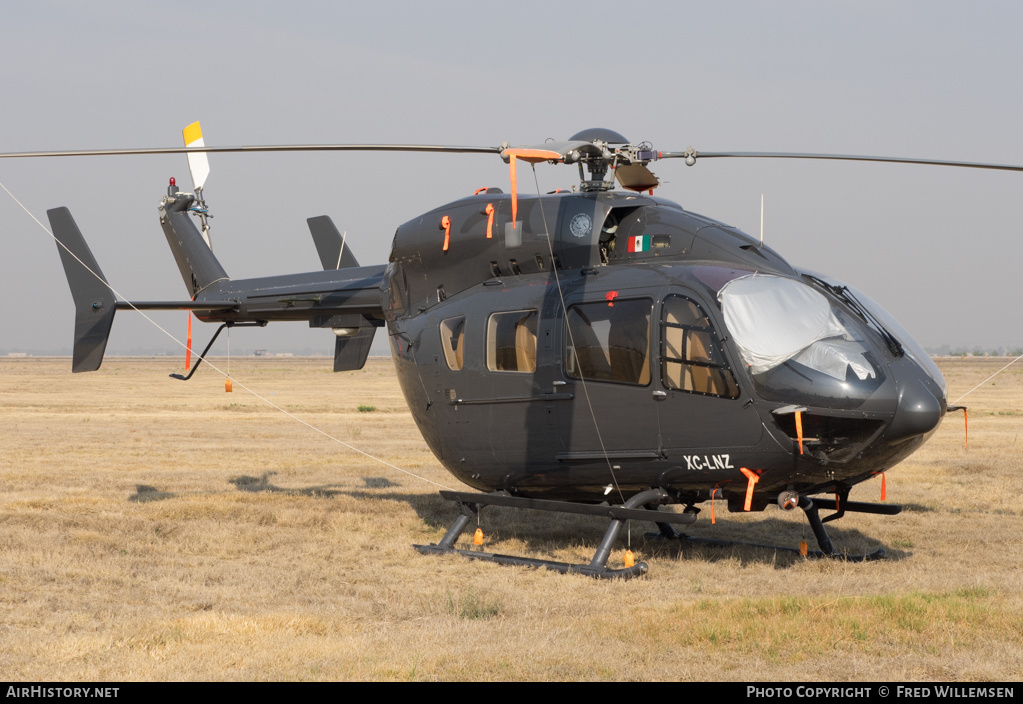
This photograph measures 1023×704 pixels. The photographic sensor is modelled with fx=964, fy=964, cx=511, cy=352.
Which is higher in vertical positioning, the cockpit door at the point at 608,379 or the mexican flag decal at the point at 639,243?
the mexican flag decal at the point at 639,243

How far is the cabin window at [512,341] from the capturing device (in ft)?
33.2

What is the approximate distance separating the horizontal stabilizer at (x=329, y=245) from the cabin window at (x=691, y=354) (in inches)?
280

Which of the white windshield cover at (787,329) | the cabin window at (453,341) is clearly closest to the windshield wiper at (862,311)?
the white windshield cover at (787,329)

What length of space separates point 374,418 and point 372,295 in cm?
1785

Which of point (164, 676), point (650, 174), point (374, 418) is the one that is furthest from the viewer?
point (374, 418)

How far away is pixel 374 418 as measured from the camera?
30406 millimetres

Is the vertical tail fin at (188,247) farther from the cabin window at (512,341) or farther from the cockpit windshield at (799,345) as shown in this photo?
the cockpit windshield at (799,345)

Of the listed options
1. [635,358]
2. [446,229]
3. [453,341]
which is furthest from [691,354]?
[446,229]

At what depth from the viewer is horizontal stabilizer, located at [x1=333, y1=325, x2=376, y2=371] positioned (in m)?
13.9

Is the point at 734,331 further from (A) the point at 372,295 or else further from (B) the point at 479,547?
(A) the point at 372,295

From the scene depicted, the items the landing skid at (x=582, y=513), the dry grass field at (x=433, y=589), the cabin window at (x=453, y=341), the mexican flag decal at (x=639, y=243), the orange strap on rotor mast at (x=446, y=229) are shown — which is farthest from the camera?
the orange strap on rotor mast at (x=446, y=229)

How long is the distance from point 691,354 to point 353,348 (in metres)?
6.36

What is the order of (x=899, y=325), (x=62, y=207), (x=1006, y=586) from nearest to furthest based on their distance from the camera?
(x=1006, y=586) → (x=899, y=325) → (x=62, y=207)

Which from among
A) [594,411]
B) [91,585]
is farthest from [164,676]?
[594,411]
